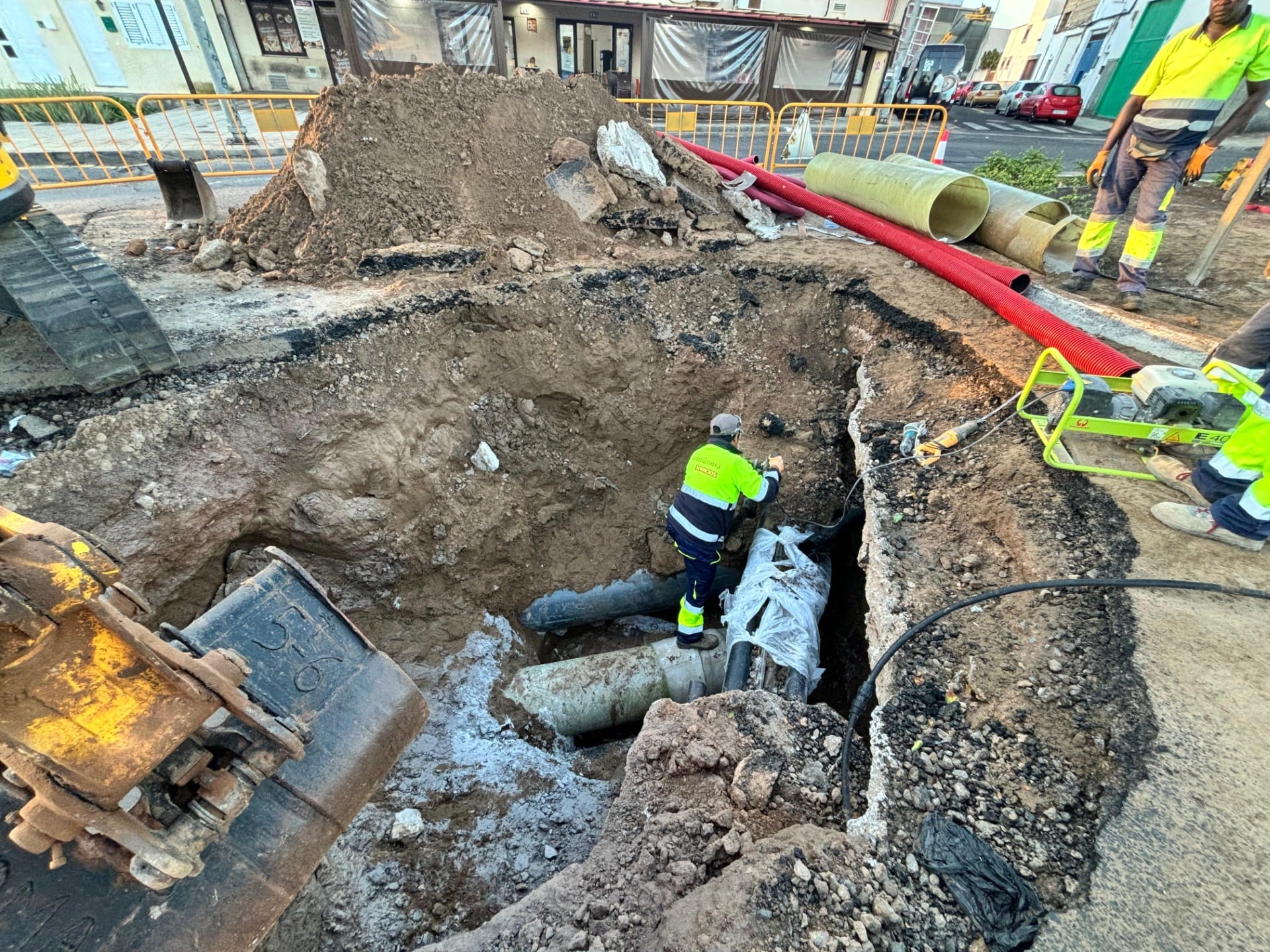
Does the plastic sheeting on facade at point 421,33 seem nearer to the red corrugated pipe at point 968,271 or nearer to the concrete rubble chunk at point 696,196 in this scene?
the red corrugated pipe at point 968,271

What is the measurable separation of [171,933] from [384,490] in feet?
9.19

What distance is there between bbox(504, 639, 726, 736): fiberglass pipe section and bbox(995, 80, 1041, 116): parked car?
23.8 m

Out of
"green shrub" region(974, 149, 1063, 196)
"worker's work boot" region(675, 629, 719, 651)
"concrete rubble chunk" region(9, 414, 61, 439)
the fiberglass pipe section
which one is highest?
"green shrub" region(974, 149, 1063, 196)

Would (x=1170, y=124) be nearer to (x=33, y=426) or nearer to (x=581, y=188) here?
(x=581, y=188)

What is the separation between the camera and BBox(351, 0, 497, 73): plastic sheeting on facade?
12875 mm

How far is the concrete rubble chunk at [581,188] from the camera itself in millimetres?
5699

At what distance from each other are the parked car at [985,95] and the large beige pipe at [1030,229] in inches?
829

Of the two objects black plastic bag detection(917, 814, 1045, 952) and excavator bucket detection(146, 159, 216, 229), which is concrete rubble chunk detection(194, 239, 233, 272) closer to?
excavator bucket detection(146, 159, 216, 229)

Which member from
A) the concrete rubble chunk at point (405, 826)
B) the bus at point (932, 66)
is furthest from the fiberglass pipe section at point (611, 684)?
the bus at point (932, 66)

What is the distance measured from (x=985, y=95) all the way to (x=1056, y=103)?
5244 millimetres

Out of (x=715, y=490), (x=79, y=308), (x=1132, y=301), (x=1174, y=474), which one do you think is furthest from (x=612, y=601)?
(x=1132, y=301)

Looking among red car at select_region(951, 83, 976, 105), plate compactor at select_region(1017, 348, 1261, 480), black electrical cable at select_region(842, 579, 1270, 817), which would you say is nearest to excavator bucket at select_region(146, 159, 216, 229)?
black electrical cable at select_region(842, 579, 1270, 817)

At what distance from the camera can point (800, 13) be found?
620 inches

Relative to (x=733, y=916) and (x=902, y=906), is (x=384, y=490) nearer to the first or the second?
(x=733, y=916)
